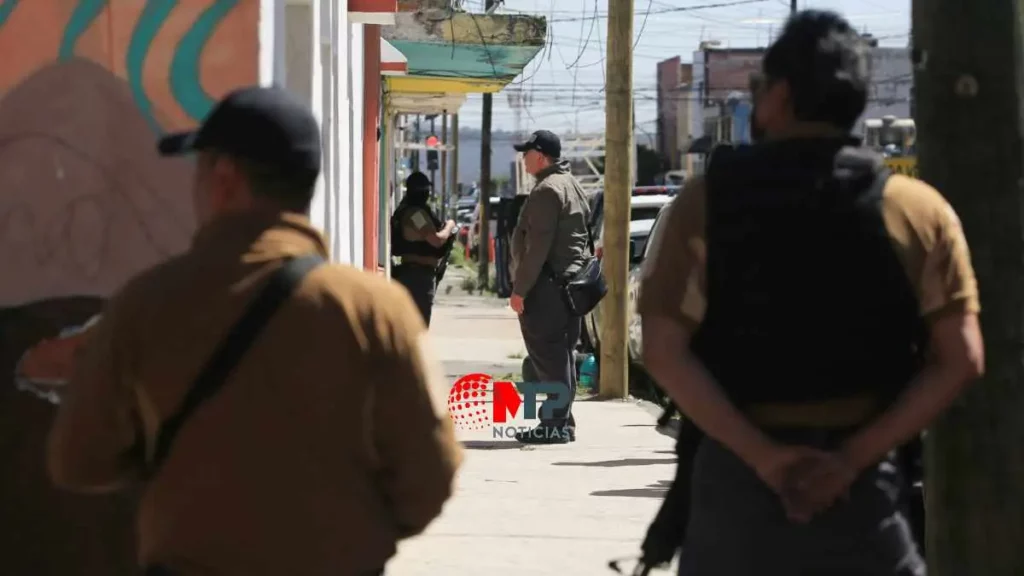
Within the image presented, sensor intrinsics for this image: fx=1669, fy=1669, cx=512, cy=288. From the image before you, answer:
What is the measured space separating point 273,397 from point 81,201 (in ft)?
8.39

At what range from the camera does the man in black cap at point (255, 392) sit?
286 cm

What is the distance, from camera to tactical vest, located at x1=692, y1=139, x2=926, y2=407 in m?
3.17

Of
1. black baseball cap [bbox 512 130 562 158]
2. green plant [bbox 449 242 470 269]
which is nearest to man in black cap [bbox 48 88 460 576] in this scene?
black baseball cap [bbox 512 130 562 158]

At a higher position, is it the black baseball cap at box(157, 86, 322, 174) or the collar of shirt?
the black baseball cap at box(157, 86, 322, 174)

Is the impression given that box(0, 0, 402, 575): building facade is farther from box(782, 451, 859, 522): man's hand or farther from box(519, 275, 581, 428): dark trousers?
box(519, 275, 581, 428): dark trousers

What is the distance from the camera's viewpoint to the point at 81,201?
17.1 feet

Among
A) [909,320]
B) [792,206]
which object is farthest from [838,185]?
[909,320]

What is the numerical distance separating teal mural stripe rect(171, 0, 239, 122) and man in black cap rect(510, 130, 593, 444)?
Result: 4.44 m

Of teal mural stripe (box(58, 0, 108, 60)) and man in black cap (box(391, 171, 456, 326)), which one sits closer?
teal mural stripe (box(58, 0, 108, 60))

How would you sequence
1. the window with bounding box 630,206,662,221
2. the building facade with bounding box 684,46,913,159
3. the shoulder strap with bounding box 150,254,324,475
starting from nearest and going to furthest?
1. the shoulder strap with bounding box 150,254,324,475
2. the window with bounding box 630,206,662,221
3. the building facade with bounding box 684,46,913,159

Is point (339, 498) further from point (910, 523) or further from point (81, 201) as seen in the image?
point (81, 201)

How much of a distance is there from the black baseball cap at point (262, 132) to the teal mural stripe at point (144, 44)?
234cm

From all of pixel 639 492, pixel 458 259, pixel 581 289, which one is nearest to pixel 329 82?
pixel 581 289

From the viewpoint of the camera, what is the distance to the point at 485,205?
128 ft
